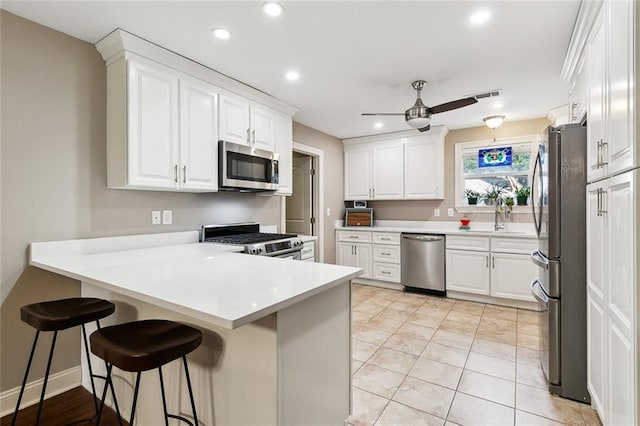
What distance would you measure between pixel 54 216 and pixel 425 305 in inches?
149

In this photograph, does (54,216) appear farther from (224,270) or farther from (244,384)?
(244,384)

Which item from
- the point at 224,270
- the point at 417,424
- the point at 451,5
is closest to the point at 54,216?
the point at 224,270

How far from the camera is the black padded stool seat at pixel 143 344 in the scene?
1108 mm

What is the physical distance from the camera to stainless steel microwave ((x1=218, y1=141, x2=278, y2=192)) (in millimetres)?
2883

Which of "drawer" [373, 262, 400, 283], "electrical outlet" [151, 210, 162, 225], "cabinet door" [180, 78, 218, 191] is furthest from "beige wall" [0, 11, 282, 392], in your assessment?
"drawer" [373, 262, 400, 283]

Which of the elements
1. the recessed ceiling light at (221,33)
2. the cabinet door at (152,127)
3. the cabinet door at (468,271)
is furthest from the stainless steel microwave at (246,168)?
the cabinet door at (468,271)

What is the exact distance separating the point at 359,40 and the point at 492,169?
3.21m

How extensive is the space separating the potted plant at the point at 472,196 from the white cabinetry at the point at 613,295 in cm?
286

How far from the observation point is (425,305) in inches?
155

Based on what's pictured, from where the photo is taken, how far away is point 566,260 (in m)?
1.99

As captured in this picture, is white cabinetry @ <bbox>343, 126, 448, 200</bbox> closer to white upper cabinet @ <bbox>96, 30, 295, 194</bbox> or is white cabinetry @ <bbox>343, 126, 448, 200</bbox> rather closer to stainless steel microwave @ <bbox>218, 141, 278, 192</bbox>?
stainless steel microwave @ <bbox>218, 141, 278, 192</bbox>

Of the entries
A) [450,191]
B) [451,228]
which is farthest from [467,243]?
[450,191]

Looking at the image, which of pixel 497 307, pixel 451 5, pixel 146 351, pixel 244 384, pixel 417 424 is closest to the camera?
pixel 146 351

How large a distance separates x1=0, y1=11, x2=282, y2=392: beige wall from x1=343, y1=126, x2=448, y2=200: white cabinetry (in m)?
3.61
